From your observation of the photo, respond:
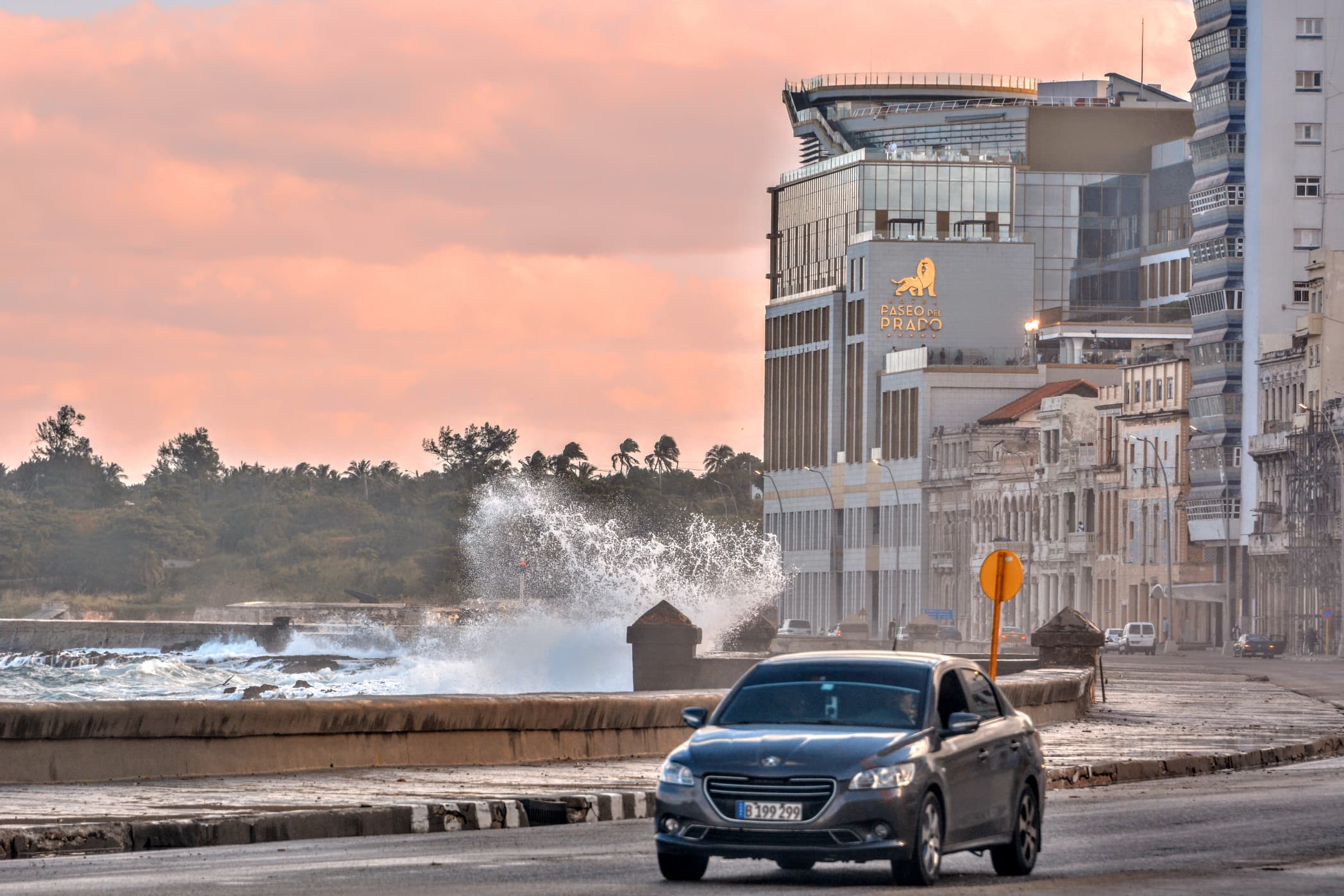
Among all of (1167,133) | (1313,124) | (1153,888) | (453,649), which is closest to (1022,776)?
(1153,888)

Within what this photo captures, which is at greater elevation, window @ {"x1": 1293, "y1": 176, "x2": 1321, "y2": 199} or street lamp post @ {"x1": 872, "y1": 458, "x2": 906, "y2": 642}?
window @ {"x1": 1293, "y1": 176, "x2": 1321, "y2": 199}

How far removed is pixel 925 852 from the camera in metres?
15.2

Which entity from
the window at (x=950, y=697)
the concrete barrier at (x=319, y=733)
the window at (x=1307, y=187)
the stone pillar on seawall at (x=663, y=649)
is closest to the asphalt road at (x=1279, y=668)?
the stone pillar on seawall at (x=663, y=649)

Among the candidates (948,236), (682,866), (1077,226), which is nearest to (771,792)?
(682,866)

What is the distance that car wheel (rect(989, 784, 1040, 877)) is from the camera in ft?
53.9

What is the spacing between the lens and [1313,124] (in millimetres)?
123250

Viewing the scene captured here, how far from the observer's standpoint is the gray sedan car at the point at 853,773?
48.8 ft

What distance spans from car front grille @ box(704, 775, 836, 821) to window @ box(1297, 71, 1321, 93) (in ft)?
372

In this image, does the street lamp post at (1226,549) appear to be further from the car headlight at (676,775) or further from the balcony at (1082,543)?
the car headlight at (676,775)

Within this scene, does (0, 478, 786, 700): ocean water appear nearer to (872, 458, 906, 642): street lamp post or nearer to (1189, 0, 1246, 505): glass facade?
(872, 458, 906, 642): street lamp post

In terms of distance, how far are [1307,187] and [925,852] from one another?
113 metres

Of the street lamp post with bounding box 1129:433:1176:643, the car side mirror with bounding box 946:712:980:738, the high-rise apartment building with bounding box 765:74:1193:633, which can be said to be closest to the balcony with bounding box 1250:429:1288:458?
the street lamp post with bounding box 1129:433:1176:643

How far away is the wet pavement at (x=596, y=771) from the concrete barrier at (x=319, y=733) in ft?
0.71

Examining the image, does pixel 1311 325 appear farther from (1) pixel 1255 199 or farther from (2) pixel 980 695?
(2) pixel 980 695
